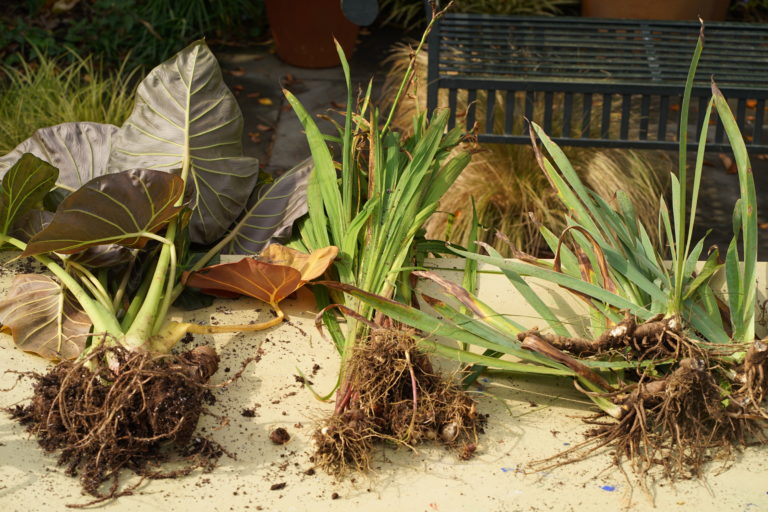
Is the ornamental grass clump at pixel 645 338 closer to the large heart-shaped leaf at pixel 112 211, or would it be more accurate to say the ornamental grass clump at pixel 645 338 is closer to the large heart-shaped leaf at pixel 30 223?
the large heart-shaped leaf at pixel 112 211

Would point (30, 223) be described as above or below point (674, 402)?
above

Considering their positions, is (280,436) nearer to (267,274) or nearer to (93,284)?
(267,274)

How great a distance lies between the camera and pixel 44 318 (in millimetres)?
1957

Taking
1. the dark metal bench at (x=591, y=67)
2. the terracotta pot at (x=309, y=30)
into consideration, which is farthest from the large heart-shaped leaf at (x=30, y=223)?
the terracotta pot at (x=309, y=30)

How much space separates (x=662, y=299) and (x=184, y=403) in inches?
36.2

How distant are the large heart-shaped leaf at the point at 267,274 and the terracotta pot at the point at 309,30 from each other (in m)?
2.66

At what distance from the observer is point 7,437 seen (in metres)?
1.73

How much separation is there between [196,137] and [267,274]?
1.49ft

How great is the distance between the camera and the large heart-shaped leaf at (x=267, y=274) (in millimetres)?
1952

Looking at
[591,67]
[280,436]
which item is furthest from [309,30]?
[280,436]

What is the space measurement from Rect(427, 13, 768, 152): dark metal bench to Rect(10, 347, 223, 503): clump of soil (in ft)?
3.84

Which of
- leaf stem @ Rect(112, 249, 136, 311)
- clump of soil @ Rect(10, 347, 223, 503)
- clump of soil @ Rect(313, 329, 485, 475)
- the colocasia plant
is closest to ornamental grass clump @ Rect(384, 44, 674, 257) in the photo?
the colocasia plant

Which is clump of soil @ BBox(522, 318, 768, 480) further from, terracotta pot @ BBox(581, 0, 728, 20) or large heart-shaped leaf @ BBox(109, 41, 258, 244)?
terracotta pot @ BBox(581, 0, 728, 20)

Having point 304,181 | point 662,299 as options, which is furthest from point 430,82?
point 662,299
